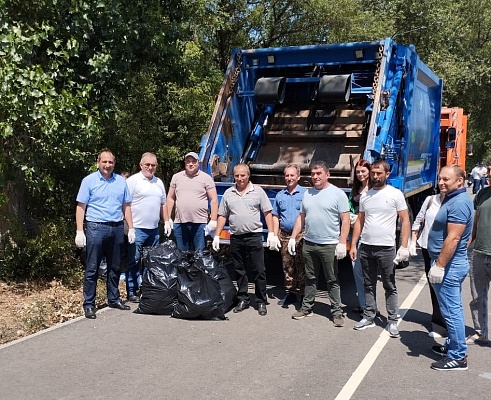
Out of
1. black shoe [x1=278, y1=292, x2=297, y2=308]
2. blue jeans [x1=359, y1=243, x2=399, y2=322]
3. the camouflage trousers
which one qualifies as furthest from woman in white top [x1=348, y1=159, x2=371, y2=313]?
black shoe [x1=278, y1=292, x2=297, y2=308]

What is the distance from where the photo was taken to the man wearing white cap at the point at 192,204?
6.39 meters

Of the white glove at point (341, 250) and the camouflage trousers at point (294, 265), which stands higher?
the white glove at point (341, 250)

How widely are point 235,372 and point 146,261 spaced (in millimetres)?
1993

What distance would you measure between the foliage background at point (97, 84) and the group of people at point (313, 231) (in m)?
1.05

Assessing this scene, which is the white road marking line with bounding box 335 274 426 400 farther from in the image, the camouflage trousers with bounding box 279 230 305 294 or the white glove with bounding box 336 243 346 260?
the camouflage trousers with bounding box 279 230 305 294

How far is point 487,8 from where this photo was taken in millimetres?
21453

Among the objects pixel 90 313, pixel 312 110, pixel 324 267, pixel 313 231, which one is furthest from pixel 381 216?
pixel 312 110

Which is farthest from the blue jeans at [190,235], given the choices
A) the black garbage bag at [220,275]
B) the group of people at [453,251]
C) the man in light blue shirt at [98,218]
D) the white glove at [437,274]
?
the white glove at [437,274]

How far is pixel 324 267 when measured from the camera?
5590mm

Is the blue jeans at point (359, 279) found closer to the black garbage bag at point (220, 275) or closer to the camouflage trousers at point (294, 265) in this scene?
the camouflage trousers at point (294, 265)

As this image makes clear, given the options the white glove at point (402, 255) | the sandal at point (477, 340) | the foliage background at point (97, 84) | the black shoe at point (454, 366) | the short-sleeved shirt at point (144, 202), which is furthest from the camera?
the short-sleeved shirt at point (144, 202)

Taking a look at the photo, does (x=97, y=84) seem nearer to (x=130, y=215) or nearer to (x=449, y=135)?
(x=130, y=215)

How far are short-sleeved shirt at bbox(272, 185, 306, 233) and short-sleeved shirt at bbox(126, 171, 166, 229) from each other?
4.51ft

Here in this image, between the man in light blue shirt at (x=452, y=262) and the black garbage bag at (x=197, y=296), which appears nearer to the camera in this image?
the man in light blue shirt at (x=452, y=262)
